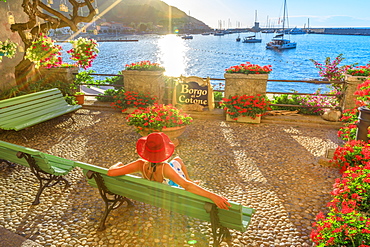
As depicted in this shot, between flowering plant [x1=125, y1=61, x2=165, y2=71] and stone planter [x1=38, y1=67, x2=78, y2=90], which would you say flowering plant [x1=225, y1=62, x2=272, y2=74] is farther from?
stone planter [x1=38, y1=67, x2=78, y2=90]

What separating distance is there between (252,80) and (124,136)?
365cm

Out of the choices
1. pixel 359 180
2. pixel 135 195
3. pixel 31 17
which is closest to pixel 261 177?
pixel 359 180

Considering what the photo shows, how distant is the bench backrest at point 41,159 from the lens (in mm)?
3713

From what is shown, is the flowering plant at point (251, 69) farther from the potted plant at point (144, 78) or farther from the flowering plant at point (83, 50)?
the flowering plant at point (83, 50)

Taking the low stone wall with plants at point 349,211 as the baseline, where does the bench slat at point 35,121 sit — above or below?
above

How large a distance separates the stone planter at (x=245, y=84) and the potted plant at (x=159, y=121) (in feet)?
7.96

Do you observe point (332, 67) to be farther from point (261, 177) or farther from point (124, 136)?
point (124, 136)

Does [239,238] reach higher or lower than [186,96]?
lower

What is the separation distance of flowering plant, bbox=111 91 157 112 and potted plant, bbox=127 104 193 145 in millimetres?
2227

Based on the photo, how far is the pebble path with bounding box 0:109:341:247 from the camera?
10.8ft

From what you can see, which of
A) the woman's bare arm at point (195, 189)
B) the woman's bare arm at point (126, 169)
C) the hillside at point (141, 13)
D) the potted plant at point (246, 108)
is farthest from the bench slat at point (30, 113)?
the hillside at point (141, 13)

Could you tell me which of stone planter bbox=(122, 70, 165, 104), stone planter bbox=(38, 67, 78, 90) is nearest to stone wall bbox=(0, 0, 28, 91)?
stone planter bbox=(38, 67, 78, 90)

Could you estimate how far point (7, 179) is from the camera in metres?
4.56

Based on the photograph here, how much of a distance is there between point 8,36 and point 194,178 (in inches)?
282
